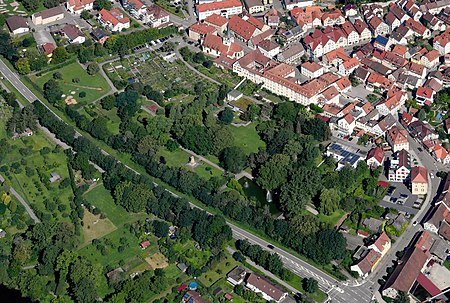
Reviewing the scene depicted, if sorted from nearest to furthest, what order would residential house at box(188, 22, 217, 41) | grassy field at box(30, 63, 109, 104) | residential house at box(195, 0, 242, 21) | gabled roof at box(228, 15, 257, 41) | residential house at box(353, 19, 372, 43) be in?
grassy field at box(30, 63, 109, 104) < residential house at box(353, 19, 372, 43) < residential house at box(188, 22, 217, 41) < gabled roof at box(228, 15, 257, 41) < residential house at box(195, 0, 242, 21)

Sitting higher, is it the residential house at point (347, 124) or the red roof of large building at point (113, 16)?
the residential house at point (347, 124)

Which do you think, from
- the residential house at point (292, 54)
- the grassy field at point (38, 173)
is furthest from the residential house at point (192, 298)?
the residential house at point (292, 54)

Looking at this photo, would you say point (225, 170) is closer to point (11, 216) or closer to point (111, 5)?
point (11, 216)

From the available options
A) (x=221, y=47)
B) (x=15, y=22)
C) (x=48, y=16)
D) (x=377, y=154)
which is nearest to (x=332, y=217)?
(x=377, y=154)

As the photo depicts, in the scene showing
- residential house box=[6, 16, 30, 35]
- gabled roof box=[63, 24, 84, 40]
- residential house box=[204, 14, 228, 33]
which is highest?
residential house box=[204, 14, 228, 33]

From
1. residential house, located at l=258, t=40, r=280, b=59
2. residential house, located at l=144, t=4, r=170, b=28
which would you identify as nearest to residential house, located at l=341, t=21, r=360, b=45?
residential house, located at l=258, t=40, r=280, b=59

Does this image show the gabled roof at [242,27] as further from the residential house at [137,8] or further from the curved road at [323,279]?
the curved road at [323,279]

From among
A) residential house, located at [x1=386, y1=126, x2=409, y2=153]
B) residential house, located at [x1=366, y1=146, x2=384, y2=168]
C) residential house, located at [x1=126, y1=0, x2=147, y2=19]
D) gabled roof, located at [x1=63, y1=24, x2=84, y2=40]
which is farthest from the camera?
residential house, located at [x1=126, y1=0, x2=147, y2=19]

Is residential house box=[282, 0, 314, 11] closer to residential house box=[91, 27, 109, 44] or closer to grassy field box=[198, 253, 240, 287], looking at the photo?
residential house box=[91, 27, 109, 44]
